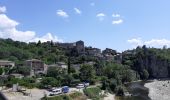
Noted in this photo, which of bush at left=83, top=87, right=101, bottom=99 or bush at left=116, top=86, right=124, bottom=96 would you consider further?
bush at left=116, top=86, right=124, bottom=96

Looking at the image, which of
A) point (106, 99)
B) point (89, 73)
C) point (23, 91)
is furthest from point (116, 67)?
point (23, 91)

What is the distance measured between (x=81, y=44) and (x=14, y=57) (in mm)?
65131

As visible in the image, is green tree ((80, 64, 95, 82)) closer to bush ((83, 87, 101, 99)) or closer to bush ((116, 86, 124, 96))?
bush ((116, 86, 124, 96))

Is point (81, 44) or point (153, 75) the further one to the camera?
point (81, 44)

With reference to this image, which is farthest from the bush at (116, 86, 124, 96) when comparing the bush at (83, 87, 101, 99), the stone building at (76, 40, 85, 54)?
the stone building at (76, 40, 85, 54)

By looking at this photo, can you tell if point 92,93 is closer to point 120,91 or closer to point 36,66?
point 120,91

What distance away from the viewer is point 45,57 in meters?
124

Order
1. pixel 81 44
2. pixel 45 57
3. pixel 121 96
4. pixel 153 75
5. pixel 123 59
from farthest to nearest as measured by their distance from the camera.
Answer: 1. pixel 81 44
2. pixel 123 59
3. pixel 153 75
4. pixel 45 57
5. pixel 121 96

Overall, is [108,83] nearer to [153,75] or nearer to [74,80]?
[74,80]

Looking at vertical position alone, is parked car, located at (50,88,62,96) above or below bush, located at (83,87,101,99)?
above

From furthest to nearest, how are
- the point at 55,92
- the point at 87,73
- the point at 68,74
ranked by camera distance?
the point at 87,73 → the point at 68,74 → the point at 55,92

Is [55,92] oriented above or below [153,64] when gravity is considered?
below

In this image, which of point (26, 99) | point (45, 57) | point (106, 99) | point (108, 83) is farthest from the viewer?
point (45, 57)

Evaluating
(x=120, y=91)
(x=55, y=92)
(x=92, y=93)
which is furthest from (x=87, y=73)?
(x=55, y=92)
